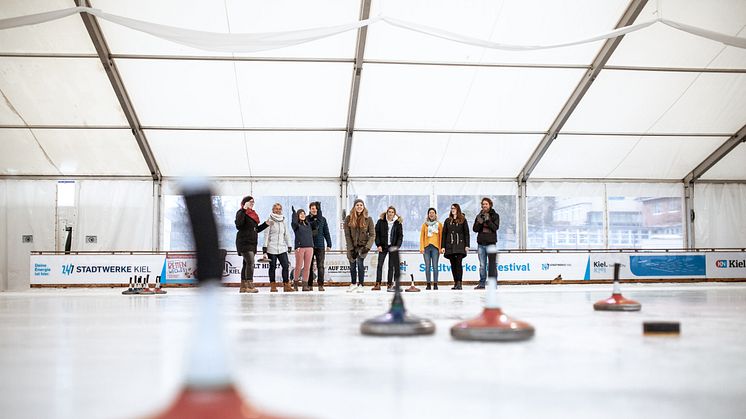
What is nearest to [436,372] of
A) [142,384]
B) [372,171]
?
[142,384]

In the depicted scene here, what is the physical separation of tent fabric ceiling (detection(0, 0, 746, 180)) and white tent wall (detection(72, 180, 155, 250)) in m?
0.47

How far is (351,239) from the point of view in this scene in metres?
12.3

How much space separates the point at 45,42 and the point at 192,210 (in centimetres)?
1282

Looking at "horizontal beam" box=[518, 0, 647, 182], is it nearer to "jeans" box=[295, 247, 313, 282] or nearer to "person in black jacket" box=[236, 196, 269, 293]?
"jeans" box=[295, 247, 313, 282]

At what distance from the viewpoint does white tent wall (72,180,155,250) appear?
634 inches

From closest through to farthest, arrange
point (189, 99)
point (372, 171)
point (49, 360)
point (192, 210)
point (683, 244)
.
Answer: point (192, 210) → point (49, 360) → point (189, 99) → point (372, 171) → point (683, 244)

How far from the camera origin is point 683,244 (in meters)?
17.5

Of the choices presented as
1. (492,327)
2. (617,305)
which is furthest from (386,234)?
(492,327)

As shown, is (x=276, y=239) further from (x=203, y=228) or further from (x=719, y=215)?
(x=719, y=215)

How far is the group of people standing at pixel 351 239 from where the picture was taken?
430 inches

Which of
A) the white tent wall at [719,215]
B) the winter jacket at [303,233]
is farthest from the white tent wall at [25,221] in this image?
the white tent wall at [719,215]

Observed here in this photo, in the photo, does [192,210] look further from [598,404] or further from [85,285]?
[85,285]

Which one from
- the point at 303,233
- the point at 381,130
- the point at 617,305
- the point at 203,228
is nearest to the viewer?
the point at 203,228

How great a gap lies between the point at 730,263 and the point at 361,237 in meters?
10.6
